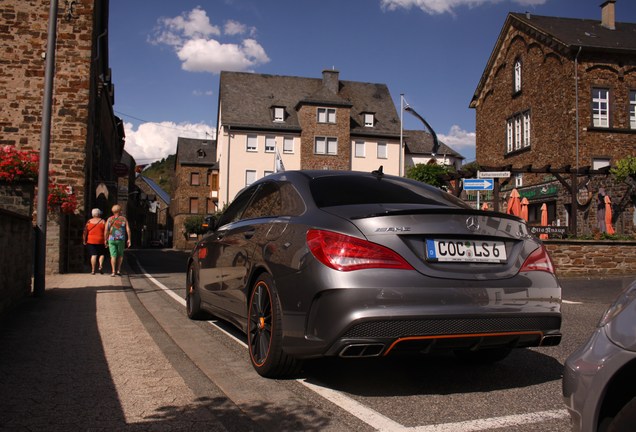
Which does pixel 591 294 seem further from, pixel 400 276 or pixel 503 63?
pixel 503 63

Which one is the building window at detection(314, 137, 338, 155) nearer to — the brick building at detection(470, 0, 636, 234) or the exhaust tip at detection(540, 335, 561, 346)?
the brick building at detection(470, 0, 636, 234)

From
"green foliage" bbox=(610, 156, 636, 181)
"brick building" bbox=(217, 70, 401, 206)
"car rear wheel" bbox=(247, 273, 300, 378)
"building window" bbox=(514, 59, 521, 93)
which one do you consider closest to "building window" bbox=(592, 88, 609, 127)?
"building window" bbox=(514, 59, 521, 93)

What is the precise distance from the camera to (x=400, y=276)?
11.7 feet

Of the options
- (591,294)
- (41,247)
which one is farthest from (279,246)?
(591,294)

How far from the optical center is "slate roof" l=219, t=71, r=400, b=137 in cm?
5422

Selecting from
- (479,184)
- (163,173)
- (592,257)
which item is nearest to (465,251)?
(479,184)

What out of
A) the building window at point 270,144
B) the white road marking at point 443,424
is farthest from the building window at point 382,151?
the white road marking at point 443,424

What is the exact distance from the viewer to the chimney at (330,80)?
5809 centimetres

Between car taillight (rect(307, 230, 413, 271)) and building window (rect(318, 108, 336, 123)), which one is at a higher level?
building window (rect(318, 108, 336, 123))

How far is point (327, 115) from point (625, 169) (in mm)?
36657

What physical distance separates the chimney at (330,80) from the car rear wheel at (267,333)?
55.0 meters

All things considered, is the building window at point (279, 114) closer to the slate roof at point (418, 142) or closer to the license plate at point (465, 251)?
the slate roof at point (418, 142)

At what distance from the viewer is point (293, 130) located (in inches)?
2135

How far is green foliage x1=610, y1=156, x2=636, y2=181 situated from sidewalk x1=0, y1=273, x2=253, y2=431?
61.4 ft
